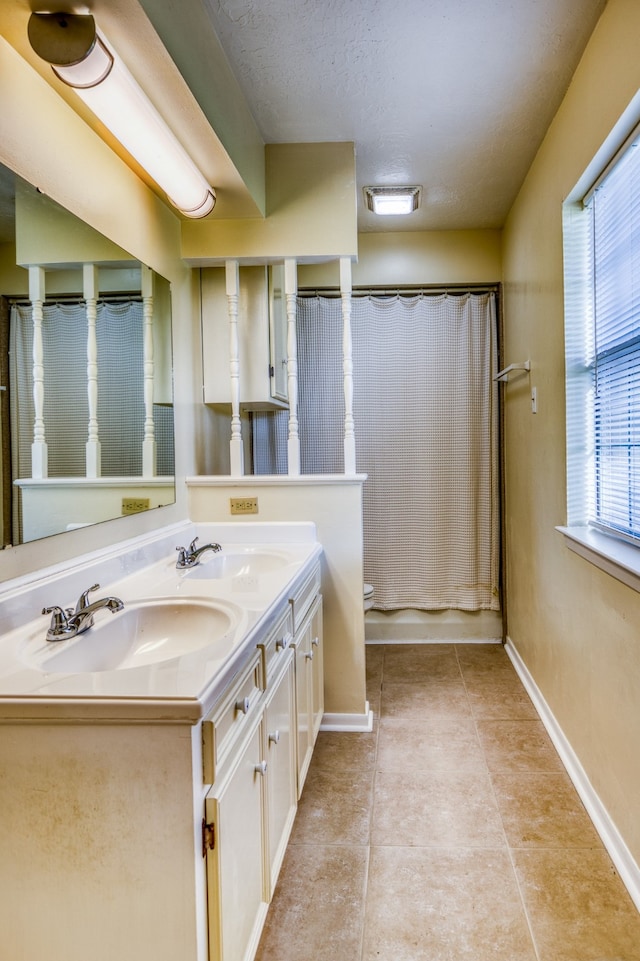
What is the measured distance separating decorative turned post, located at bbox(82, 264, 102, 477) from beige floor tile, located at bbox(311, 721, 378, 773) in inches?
54.6

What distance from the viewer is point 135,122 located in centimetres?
145

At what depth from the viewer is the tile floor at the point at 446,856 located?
1.29 m

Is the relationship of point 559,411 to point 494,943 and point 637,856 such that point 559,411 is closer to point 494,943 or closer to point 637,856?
point 637,856

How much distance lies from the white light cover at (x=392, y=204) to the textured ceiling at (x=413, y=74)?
129 mm

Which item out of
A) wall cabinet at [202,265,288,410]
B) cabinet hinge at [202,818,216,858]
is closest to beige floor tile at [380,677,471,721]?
wall cabinet at [202,265,288,410]

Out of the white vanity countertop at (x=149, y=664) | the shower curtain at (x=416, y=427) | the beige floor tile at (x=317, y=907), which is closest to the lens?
the white vanity countertop at (x=149, y=664)

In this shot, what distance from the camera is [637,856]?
1390 mm

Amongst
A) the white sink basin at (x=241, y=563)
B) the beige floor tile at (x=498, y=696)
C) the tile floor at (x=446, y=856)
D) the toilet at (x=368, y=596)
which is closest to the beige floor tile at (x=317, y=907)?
the tile floor at (x=446, y=856)

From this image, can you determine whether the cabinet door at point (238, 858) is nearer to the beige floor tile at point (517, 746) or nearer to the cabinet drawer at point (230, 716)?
the cabinet drawer at point (230, 716)

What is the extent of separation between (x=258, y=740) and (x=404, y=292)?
9.05 ft

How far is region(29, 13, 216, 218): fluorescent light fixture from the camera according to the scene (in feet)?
3.83

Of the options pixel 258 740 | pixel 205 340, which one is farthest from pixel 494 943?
pixel 205 340

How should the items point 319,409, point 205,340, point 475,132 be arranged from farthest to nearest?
point 319,409, point 205,340, point 475,132

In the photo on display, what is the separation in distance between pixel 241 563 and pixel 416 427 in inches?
66.6
